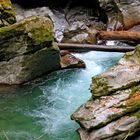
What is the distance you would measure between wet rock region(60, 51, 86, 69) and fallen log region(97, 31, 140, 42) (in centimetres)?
246

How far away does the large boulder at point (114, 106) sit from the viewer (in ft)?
27.2

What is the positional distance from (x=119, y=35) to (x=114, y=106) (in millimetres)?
7726

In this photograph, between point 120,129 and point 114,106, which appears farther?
point 114,106

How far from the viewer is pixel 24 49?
1282 cm

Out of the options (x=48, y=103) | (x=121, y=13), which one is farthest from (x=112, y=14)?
(x=48, y=103)

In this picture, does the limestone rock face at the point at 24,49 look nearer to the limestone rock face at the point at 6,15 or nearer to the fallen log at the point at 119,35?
the limestone rock face at the point at 6,15

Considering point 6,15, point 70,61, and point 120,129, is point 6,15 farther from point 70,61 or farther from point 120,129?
point 120,129

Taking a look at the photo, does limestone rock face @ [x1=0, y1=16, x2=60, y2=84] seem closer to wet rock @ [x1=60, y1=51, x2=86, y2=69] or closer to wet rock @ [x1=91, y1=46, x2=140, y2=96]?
wet rock @ [x1=60, y1=51, x2=86, y2=69]

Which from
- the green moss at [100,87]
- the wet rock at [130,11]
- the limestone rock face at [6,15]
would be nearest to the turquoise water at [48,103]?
the green moss at [100,87]

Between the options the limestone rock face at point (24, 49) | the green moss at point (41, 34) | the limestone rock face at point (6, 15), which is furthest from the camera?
the limestone rock face at point (6, 15)

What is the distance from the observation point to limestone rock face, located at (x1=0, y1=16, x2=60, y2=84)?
41.4 feet

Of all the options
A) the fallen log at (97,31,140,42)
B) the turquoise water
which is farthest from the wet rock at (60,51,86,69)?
the fallen log at (97,31,140,42)

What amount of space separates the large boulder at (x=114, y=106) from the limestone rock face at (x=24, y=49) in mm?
3860

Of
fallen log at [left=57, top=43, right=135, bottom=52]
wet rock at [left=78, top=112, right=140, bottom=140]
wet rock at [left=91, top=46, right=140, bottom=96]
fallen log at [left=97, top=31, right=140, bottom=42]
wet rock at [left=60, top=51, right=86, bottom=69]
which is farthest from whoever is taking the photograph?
fallen log at [left=97, top=31, right=140, bottom=42]
